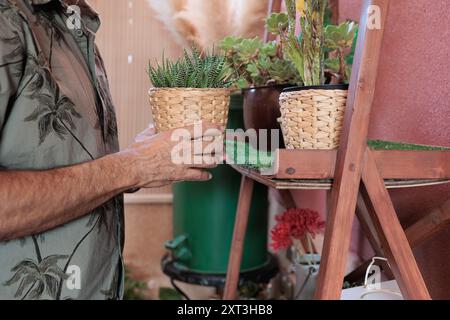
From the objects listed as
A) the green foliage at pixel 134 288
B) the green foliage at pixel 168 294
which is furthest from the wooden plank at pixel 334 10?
the green foliage at pixel 134 288

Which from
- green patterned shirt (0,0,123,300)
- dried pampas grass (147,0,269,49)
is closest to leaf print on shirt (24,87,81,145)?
green patterned shirt (0,0,123,300)

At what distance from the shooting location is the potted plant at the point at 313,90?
2.14 ft

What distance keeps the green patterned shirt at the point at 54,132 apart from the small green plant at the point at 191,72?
152mm

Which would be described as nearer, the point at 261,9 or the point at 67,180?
the point at 67,180

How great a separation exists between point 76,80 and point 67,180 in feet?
0.67

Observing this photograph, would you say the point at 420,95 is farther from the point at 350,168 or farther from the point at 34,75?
the point at 34,75

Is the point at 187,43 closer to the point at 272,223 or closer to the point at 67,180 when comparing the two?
the point at 272,223

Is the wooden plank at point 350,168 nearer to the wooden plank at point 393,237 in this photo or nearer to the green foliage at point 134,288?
the wooden plank at point 393,237

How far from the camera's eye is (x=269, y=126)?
91 centimetres

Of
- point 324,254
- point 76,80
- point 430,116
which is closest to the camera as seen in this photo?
point 324,254

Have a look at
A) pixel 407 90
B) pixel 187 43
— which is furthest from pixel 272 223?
pixel 407 90

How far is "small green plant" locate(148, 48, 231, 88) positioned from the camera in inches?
26.2

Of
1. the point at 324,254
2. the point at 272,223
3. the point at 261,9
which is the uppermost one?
the point at 261,9

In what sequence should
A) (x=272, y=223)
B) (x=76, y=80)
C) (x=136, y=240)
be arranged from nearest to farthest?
(x=76, y=80) < (x=272, y=223) < (x=136, y=240)
